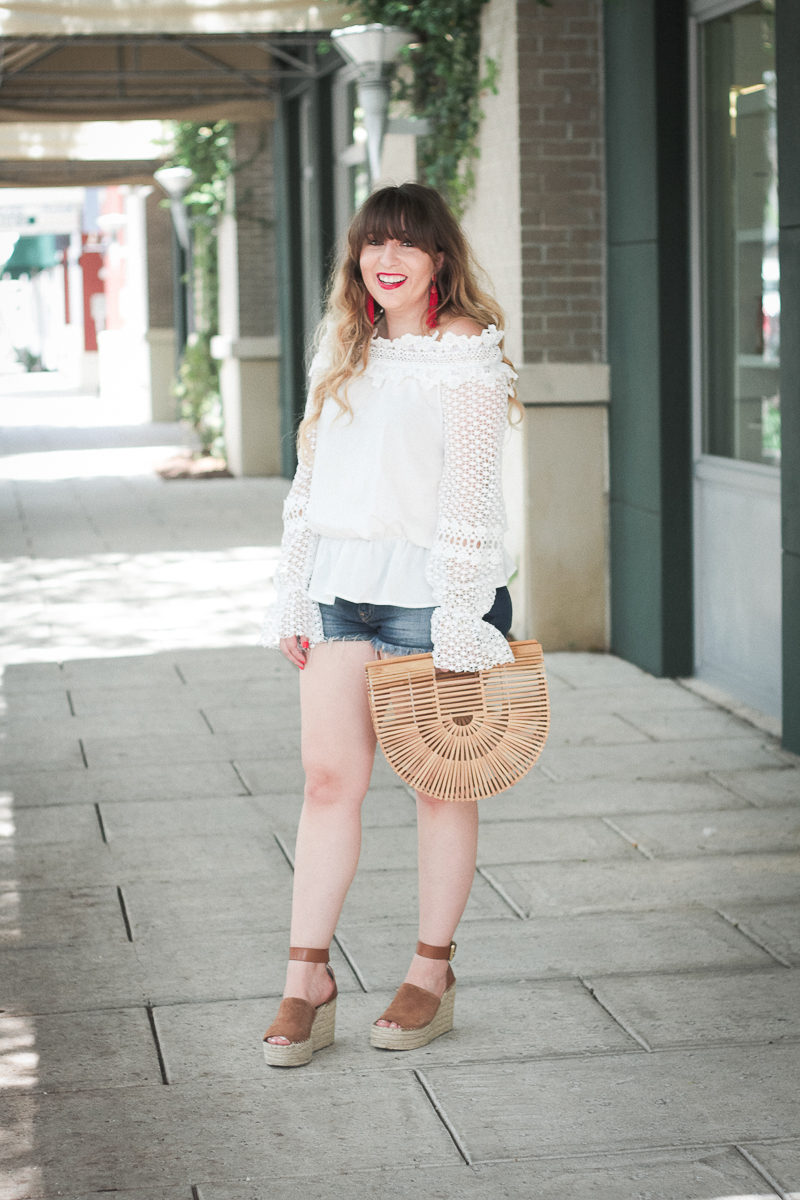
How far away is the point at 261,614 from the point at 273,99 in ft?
25.2

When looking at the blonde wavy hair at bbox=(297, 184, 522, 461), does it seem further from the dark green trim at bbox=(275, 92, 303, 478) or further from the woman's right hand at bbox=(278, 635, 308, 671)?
the dark green trim at bbox=(275, 92, 303, 478)

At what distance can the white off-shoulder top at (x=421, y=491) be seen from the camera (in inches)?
128

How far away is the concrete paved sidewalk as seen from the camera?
2984 mm

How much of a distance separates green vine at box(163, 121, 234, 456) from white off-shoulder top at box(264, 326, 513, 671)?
13.6 m

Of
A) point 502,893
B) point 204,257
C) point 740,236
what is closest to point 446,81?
point 740,236

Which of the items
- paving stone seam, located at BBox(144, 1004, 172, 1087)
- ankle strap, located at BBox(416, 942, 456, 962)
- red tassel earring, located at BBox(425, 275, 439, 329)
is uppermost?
red tassel earring, located at BBox(425, 275, 439, 329)

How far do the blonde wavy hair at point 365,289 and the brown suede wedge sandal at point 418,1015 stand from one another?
1055mm

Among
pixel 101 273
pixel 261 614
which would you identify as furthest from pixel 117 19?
pixel 101 273

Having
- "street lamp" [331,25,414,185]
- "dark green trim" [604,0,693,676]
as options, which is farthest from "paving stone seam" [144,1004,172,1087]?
"street lamp" [331,25,414,185]

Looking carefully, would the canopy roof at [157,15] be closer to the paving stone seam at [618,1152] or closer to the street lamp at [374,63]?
the street lamp at [374,63]

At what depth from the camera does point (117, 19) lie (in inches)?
407

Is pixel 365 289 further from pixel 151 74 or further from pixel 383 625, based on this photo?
pixel 151 74

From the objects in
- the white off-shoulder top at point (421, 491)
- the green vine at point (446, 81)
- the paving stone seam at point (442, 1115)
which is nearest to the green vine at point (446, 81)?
the green vine at point (446, 81)

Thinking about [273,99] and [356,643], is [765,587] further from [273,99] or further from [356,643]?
[273,99]
